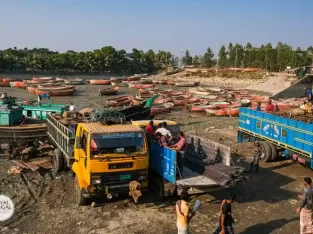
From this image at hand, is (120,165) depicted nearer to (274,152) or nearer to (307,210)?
(307,210)

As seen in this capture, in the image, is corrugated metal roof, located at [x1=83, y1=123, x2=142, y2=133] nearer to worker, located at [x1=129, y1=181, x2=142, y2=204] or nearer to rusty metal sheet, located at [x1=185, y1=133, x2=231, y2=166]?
worker, located at [x1=129, y1=181, x2=142, y2=204]

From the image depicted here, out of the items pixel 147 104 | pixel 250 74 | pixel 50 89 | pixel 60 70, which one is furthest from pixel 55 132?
pixel 60 70

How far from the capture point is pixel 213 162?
10.5 m

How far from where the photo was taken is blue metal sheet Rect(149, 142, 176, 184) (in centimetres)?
933

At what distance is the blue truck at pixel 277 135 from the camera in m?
12.2

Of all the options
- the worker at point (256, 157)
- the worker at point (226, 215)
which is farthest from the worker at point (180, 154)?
the worker at point (256, 157)

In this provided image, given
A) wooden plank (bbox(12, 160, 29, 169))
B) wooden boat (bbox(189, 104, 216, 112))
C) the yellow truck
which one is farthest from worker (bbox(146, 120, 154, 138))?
wooden boat (bbox(189, 104, 216, 112))

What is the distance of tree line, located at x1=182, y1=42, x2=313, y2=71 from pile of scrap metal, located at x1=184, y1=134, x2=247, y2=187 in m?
71.6

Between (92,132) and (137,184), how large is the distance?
172 centimetres

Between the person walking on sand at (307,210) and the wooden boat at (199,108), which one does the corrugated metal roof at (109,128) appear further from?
the wooden boat at (199,108)

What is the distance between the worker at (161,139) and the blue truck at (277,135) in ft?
16.4

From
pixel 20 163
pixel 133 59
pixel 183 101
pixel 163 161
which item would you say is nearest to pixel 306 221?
pixel 163 161

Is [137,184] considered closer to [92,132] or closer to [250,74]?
[92,132]

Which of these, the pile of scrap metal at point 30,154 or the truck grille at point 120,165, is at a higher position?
the truck grille at point 120,165
